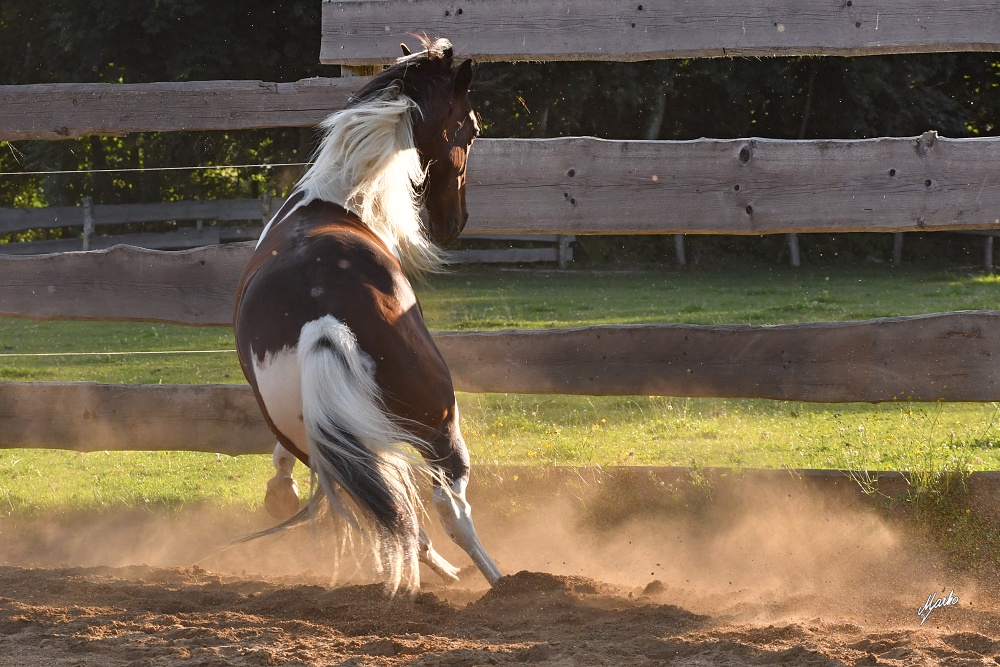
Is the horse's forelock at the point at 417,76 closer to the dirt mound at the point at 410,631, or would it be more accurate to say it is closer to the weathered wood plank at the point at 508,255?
the dirt mound at the point at 410,631

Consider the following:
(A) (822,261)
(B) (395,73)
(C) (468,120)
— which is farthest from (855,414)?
(A) (822,261)

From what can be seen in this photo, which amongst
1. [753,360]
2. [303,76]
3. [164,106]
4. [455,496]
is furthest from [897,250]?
[455,496]

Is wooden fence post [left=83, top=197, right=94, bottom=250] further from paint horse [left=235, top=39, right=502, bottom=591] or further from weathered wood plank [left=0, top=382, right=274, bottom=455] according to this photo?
paint horse [left=235, top=39, right=502, bottom=591]

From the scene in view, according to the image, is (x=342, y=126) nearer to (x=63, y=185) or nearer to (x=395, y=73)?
(x=395, y=73)

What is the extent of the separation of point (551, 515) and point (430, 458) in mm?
1417

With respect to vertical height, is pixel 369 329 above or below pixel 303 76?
below

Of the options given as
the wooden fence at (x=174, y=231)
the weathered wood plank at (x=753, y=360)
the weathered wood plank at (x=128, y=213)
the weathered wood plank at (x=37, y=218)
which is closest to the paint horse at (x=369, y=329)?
the weathered wood plank at (x=753, y=360)

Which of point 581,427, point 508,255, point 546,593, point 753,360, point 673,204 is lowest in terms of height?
point 508,255

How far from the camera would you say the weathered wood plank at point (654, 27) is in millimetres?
4129

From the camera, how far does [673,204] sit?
14.1 feet

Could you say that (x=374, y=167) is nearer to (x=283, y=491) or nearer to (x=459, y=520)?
(x=459, y=520)

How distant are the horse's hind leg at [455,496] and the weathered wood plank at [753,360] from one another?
47.3 inches

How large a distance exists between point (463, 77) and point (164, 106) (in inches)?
67.5

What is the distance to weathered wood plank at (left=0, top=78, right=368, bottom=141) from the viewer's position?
4656mm
